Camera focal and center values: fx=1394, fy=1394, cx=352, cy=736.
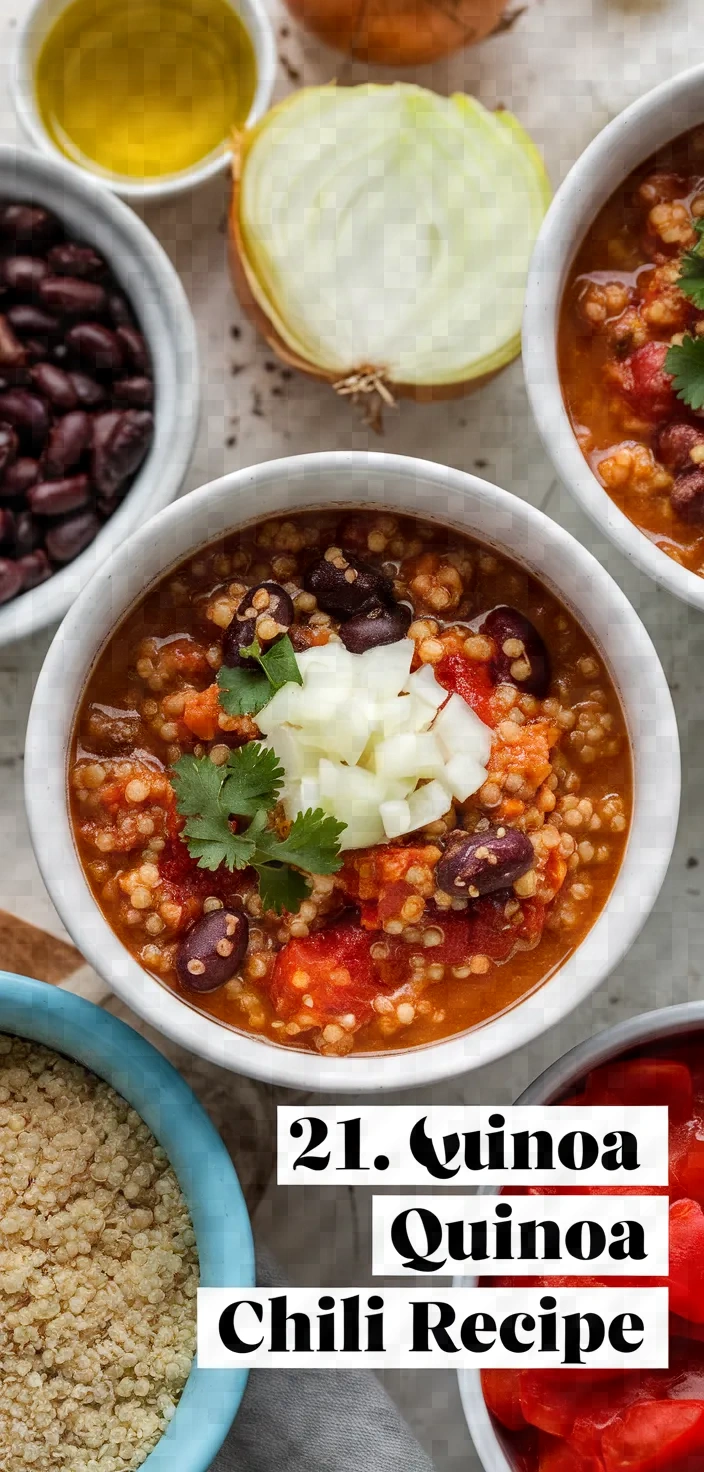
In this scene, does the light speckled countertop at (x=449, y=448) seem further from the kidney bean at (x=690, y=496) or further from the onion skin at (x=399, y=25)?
the kidney bean at (x=690, y=496)

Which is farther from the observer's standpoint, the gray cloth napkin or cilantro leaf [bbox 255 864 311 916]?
the gray cloth napkin

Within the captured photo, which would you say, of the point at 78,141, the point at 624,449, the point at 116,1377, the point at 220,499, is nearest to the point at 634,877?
the point at 624,449

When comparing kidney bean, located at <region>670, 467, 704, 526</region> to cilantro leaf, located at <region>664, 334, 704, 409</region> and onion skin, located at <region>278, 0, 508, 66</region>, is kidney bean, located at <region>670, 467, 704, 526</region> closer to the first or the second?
cilantro leaf, located at <region>664, 334, 704, 409</region>

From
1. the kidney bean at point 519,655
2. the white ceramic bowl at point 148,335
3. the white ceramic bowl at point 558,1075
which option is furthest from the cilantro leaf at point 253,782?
the white ceramic bowl at point 558,1075

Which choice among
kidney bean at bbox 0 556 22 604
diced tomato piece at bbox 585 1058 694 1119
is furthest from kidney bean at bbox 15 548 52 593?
diced tomato piece at bbox 585 1058 694 1119

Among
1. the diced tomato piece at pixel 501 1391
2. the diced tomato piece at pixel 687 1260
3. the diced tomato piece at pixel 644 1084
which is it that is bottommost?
the diced tomato piece at pixel 501 1391

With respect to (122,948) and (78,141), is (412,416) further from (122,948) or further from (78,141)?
(122,948)
